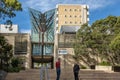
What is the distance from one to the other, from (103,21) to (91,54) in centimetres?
909

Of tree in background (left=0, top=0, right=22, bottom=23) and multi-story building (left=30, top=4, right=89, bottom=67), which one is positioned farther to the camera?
multi-story building (left=30, top=4, right=89, bottom=67)

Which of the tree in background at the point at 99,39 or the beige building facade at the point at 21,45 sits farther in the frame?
the beige building facade at the point at 21,45

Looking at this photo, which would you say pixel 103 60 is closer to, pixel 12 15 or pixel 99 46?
pixel 99 46

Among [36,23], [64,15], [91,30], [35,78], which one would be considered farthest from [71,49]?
[64,15]

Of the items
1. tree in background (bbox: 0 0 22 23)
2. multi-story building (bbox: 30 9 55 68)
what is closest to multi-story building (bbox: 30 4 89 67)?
multi-story building (bbox: 30 9 55 68)

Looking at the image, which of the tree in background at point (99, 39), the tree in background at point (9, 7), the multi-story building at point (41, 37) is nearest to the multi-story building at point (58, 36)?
the multi-story building at point (41, 37)

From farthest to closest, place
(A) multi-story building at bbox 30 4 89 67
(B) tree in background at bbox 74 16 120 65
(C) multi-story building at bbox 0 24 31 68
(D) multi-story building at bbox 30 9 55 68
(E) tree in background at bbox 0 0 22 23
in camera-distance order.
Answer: (D) multi-story building at bbox 30 9 55 68 → (C) multi-story building at bbox 0 24 31 68 → (A) multi-story building at bbox 30 4 89 67 → (B) tree in background at bbox 74 16 120 65 → (E) tree in background at bbox 0 0 22 23

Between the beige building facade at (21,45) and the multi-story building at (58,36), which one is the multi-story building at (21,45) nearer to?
the beige building facade at (21,45)

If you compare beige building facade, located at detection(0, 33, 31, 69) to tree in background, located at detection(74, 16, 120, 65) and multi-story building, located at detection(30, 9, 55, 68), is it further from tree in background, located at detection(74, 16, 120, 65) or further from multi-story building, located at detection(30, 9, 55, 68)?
tree in background, located at detection(74, 16, 120, 65)

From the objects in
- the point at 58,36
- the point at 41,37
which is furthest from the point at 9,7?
the point at 41,37

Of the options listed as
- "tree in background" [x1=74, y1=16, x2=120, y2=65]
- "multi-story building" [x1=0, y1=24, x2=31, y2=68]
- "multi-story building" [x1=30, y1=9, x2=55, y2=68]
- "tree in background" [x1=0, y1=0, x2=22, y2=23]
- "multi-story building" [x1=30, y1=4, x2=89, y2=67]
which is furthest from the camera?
"multi-story building" [x1=30, y1=9, x2=55, y2=68]

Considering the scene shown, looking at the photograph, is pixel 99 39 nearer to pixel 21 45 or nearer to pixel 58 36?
pixel 58 36

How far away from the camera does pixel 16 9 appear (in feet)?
68.9

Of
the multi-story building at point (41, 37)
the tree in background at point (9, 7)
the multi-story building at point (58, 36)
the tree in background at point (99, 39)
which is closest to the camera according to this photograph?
the tree in background at point (9, 7)
